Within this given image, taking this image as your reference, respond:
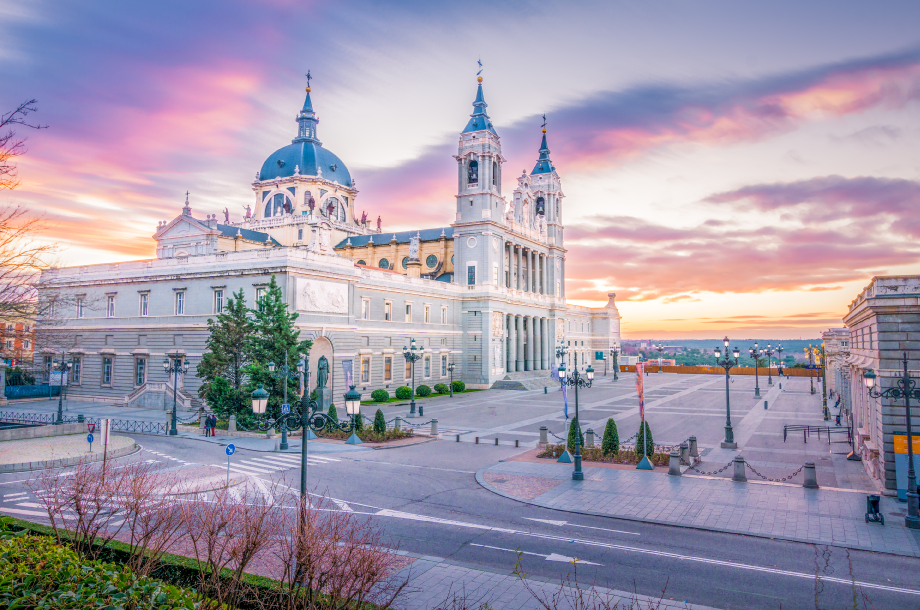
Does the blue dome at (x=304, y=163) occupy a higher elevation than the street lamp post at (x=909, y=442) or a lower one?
higher

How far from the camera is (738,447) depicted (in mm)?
29719

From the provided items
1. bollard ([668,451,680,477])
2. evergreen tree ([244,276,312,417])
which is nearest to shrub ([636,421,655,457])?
bollard ([668,451,680,477])

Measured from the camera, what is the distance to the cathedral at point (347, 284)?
44.4 meters

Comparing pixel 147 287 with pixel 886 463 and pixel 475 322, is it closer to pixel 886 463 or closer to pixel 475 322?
pixel 475 322

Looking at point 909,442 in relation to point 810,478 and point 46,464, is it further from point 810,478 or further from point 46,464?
point 46,464

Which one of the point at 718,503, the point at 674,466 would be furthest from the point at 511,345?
the point at 718,503

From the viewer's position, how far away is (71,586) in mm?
8055

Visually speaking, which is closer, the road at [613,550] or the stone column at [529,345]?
the road at [613,550]

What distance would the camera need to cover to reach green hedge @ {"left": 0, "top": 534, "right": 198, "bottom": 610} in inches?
299

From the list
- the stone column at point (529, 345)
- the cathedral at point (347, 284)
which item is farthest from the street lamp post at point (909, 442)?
the stone column at point (529, 345)

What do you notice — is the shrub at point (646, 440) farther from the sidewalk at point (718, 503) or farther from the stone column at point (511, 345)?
the stone column at point (511, 345)

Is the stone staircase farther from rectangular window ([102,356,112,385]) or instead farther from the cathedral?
rectangular window ([102,356,112,385])

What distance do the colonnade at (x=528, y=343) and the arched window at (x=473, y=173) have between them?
17.2 metres

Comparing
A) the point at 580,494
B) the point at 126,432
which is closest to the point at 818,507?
the point at 580,494
